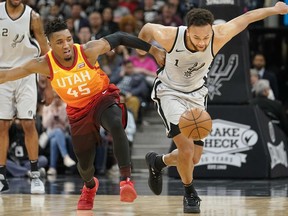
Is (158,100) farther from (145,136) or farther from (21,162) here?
(145,136)

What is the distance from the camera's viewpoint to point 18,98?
10.3m

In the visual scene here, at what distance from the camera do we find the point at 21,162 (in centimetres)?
1370

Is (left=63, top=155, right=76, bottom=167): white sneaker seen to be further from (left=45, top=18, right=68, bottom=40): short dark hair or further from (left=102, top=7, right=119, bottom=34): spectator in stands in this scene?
(left=45, top=18, right=68, bottom=40): short dark hair

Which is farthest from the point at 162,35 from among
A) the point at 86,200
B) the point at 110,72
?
the point at 110,72

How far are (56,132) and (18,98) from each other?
3.75 meters

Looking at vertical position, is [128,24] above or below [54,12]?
below

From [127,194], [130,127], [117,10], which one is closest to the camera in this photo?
[127,194]

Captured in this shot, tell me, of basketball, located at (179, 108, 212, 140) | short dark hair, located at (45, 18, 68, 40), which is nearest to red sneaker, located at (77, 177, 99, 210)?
basketball, located at (179, 108, 212, 140)

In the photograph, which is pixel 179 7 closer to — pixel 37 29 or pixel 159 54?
pixel 37 29

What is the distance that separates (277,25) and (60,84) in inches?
382

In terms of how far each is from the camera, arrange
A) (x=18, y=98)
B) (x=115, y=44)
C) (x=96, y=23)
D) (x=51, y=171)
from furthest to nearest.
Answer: (x=96, y=23)
(x=51, y=171)
(x=18, y=98)
(x=115, y=44)

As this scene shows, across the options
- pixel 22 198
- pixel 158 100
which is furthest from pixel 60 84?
pixel 22 198

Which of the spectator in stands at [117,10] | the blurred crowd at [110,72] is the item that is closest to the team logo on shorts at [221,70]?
the blurred crowd at [110,72]

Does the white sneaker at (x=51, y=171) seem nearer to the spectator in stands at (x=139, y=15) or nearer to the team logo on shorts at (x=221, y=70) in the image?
the team logo on shorts at (x=221, y=70)
